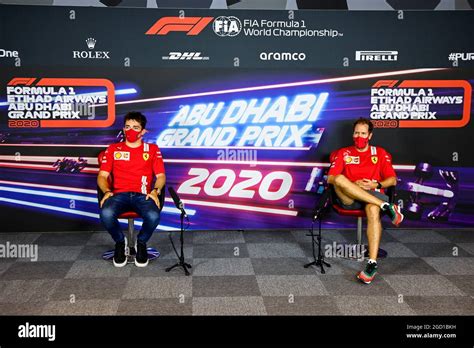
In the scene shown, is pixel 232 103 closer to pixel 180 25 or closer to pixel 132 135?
pixel 180 25

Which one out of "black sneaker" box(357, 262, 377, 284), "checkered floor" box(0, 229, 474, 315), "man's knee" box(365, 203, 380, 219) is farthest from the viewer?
"man's knee" box(365, 203, 380, 219)

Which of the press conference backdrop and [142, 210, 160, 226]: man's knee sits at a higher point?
the press conference backdrop

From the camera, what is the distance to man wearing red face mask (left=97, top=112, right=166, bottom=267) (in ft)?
12.0


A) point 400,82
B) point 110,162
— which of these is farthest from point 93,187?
point 400,82

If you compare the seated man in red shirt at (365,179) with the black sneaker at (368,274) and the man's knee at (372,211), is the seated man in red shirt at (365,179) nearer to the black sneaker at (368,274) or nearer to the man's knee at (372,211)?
the man's knee at (372,211)

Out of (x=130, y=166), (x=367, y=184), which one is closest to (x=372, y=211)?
(x=367, y=184)

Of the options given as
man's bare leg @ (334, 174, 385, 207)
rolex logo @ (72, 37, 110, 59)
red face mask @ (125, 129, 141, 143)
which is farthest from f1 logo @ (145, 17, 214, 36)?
man's bare leg @ (334, 174, 385, 207)

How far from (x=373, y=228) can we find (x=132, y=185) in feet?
6.56

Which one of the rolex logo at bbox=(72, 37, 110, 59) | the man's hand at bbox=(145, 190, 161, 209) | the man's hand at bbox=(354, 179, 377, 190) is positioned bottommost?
the man's hand at bbox=(145, 190, 161, 209)

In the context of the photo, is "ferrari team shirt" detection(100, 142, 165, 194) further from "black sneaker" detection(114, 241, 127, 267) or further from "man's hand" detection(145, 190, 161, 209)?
"black sneaker" detection(114, 241, 127, 267)

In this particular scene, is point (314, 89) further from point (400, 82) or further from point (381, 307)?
point (381, 307)

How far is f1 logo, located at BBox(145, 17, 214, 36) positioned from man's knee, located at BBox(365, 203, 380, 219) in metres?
2.37

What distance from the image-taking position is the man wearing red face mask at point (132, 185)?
365 cm

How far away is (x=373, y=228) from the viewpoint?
139 inches
